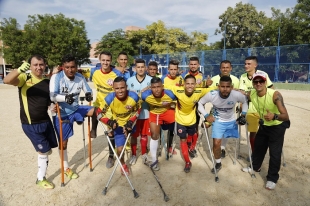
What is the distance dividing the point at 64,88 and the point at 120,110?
1.29 metres

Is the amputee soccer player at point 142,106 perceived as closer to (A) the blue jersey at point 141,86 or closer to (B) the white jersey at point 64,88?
(A) the blue jersey at point 141,86

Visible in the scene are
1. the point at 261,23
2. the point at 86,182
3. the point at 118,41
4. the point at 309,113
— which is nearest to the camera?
the point at 86,182

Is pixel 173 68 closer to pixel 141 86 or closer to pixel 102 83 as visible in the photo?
pixel 141 86

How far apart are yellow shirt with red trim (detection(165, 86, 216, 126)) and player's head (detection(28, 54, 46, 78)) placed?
2946mm

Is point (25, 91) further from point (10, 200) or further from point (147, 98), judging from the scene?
point (147, 98)

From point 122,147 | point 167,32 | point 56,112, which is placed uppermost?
point 167,32

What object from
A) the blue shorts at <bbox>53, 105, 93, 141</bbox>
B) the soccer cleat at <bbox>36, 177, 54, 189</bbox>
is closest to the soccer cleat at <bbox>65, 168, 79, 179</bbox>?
the soccer cleat at <bbox>36, 177, 54, 189</bbox>

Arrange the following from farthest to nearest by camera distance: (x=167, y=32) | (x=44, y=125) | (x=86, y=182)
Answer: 1. (x=167, y=32)
2. (x=86, y=182)
3. (x=44, y=125)

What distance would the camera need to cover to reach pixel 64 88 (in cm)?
479

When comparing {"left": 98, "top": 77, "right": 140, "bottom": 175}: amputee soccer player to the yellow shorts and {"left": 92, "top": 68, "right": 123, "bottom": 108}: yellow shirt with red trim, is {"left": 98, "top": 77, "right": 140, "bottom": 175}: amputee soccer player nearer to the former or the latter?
{"left": 92, "top": 68, "right": 123, "bottom": 108}: yellow shirt with red trim

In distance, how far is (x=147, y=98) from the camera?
5402mm

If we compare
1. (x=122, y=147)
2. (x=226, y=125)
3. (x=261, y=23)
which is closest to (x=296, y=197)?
(x=226, y=125)

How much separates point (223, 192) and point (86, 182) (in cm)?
295

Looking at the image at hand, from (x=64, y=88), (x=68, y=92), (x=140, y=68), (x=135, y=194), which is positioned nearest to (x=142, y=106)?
(x=140, y=68)
